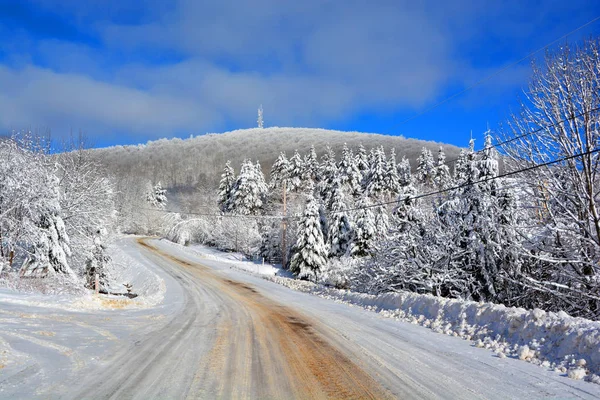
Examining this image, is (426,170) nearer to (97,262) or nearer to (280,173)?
(280,173)

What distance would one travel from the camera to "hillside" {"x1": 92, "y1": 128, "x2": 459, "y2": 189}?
388 ft

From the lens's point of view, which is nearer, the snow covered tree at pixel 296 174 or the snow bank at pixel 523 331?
the snow bank at pixel 523 331

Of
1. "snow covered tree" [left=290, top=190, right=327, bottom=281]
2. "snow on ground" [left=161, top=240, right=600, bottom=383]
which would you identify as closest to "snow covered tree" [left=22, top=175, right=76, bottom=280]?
"snow on ground" [left=161, top=240, right=600, bottom=383]

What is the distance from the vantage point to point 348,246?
34.0 meters

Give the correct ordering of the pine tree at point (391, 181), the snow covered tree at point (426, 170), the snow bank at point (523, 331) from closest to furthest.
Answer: the snow bank at point (523, 331), the pine tree at point (391, 181), the snow covered tree at point (426, 170)

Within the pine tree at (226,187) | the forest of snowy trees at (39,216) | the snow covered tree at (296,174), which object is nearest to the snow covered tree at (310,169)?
the snow covered tree at (296,174)

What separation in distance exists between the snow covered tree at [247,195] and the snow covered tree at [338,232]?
19.8 meters

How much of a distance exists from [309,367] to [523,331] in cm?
418

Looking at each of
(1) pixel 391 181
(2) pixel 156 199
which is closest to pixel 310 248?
(1) pixel 391 181

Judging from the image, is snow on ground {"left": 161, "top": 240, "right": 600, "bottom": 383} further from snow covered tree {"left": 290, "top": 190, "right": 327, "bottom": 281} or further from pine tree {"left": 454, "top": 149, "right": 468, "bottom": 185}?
snow covered tree {"left": 290, "top": 190, "right": 327, "bottom": 281}

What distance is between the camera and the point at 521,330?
22.3ft

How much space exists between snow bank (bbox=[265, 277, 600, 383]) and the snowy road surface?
38cm

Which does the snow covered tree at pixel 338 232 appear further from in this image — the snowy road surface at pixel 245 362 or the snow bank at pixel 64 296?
the snowy road surface at pixel 245 362

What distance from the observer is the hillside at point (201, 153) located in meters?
118
